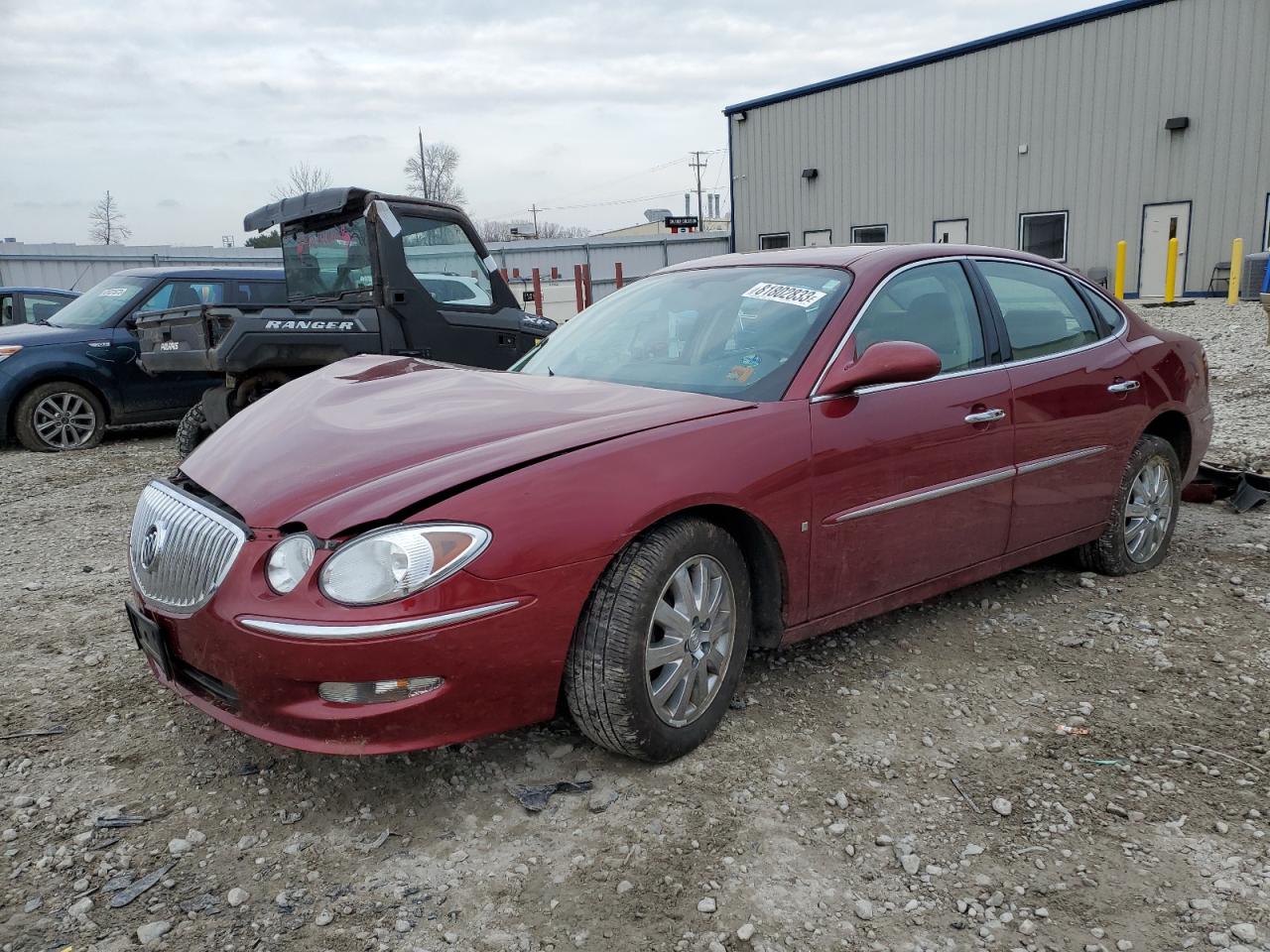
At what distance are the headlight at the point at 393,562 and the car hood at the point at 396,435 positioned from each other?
66 millimetres

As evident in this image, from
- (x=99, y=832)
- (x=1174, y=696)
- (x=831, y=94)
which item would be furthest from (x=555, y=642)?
(x=831, y=94)

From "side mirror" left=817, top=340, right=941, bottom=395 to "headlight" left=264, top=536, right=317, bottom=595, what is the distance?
168 cm

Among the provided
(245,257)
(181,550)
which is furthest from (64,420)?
(245,257)

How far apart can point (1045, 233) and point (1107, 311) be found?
19121 millimetres

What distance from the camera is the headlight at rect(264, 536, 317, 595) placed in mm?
2490

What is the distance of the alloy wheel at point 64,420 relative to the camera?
869cm

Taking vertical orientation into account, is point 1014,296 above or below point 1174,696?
above

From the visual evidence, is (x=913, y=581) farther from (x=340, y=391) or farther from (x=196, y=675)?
(x=196, y=675)

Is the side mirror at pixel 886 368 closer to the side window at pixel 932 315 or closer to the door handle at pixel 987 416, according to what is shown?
the side window at pixel 932 315

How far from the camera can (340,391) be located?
3.49 meters

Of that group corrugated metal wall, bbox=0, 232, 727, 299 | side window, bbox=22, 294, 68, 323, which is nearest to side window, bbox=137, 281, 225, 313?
side window, bbox=22, 294, 68, 323

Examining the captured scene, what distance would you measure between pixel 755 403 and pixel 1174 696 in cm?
181

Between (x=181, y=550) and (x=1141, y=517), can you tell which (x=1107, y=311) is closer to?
(x=1141, y=517)

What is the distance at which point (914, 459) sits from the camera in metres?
3.43
